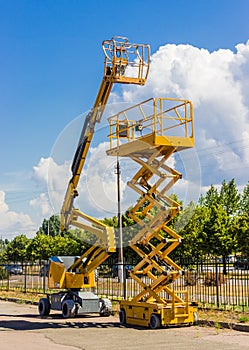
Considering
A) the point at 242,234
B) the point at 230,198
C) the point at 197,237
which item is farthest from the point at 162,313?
the point at 230,198

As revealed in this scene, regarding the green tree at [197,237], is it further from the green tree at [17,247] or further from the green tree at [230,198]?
the green tree at [17,247]

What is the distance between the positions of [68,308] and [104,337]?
4548mm

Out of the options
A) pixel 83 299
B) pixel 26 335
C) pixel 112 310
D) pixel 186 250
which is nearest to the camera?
pixel 26 335

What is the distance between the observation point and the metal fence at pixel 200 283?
19750 millimetres

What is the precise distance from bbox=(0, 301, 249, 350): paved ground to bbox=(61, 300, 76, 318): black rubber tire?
1.12 feet

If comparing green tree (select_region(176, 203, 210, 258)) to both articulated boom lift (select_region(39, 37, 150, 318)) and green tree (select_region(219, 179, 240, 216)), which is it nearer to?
green tree (select_region(219, 179, 240, 216))

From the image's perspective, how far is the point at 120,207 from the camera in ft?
57.7

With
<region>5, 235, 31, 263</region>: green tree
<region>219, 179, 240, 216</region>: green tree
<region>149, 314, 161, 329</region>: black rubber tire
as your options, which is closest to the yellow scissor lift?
<region>149, 314, 161, 329</region>: black rubber tire

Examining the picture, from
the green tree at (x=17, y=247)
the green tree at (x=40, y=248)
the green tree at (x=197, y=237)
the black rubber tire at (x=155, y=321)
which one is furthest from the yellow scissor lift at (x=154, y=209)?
the green tree at (x=17, y=247)

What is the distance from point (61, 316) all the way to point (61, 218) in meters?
3.45

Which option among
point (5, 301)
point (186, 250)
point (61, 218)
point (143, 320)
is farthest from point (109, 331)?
point (186, 250)

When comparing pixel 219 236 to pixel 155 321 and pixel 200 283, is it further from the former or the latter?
pixel 155 321

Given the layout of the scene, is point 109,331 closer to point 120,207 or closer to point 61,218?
point 120,207

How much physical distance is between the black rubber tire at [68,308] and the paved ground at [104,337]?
0.34 metres
